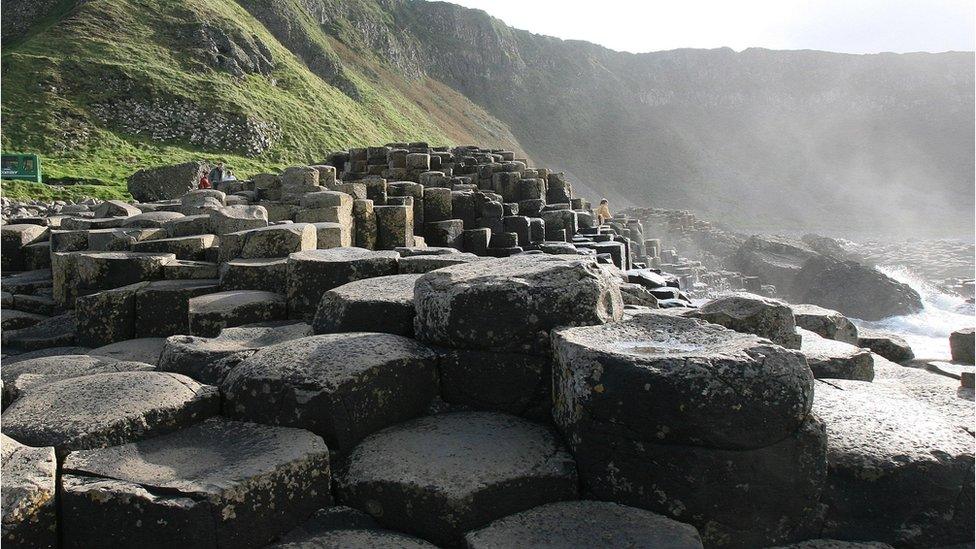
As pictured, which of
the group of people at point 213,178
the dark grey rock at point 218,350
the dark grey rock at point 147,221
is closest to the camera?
the dark grey rock at point 218,350

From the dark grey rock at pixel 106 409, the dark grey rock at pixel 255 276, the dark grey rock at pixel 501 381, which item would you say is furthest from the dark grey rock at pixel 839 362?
the dark grey rock at pixel 255 276

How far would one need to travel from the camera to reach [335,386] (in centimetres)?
360

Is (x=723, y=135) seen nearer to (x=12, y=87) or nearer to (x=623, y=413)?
(x=12, y=87)

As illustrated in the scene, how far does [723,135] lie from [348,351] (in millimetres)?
115786

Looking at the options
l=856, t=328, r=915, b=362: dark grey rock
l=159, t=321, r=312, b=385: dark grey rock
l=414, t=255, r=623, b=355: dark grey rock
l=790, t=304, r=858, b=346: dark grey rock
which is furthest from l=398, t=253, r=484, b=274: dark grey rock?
l=856, t=328, r=915, b=362: dark grey rock

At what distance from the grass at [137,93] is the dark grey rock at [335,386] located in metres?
22.3

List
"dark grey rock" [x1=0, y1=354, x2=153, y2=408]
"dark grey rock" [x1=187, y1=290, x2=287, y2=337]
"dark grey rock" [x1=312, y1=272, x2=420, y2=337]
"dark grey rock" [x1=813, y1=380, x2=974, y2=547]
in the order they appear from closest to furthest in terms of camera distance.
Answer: "dark grey rock" [x1=813, y1=380, x2=974, y2=547] < "dark grey rock" [x1=312, y1=272, x2=420, y2=337] < "dark grey rock" [x1=0, y1=354, x2=153, y2=408] < "dark grey rock" [x1=187, y1=290, x2=287, y2=337]

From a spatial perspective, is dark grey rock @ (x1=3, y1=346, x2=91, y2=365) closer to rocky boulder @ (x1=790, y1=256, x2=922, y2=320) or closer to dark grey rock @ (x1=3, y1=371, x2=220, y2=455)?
dark grey rock @ (x1=3, y1=371, x2=220, y2=455)

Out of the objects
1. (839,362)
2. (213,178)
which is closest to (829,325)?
(839,362)

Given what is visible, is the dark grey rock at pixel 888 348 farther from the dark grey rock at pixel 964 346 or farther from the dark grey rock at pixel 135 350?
the dark grey rock at pixel 135 350

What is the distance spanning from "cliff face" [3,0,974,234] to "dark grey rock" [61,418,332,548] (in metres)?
54.1

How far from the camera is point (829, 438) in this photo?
3600 mm

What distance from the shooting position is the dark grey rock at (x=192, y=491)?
289 cm

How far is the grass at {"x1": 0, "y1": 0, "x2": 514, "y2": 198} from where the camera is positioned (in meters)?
29.6
